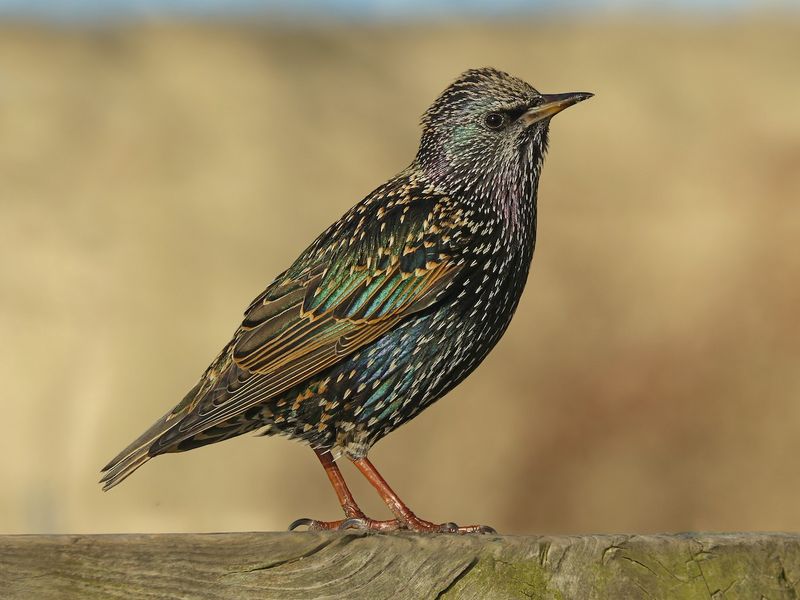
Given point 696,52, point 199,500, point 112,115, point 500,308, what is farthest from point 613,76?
point 500,308

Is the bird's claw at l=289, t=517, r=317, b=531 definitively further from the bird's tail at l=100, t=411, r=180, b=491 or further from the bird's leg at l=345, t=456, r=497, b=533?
the bird's tail at l=100, t=411, r=180, b=491

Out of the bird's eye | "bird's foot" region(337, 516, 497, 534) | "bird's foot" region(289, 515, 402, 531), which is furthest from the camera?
the bird's eye

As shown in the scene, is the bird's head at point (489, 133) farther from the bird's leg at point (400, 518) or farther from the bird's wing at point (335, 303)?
the bird's leg at point (400, 518)

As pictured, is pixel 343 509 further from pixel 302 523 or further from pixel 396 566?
pixel 396 566

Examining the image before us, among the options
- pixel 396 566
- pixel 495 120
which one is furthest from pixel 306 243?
pixel 396 566

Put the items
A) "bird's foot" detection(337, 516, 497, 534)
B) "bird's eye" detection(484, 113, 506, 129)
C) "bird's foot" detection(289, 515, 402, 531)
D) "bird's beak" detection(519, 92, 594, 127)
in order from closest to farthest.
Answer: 1. "bird's foot" detection(337, 516, 497, 534)
2. "bird's foot" detection(289, 515, 402, 531)
3. "bird's beak" detection(519, 92, 594, 127)
4. "bird's eye" detection(484, 113, 506, 129)

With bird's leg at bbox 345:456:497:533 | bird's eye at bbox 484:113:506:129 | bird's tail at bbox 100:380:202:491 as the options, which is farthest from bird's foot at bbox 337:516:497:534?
bird's eye at bbox 484:113:506:129
